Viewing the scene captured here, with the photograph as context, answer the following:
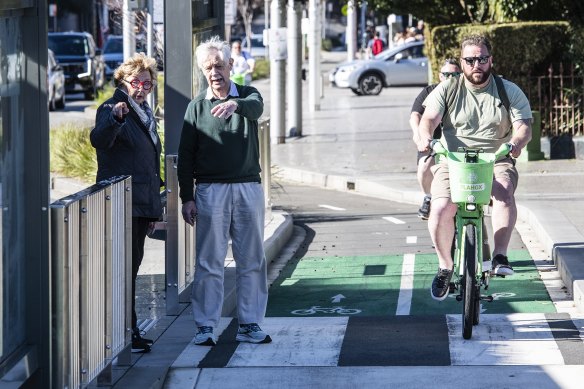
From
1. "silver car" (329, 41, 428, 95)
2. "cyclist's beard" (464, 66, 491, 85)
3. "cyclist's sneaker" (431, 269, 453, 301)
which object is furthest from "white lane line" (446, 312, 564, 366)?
"silver car" (329, 41, 428, 95)

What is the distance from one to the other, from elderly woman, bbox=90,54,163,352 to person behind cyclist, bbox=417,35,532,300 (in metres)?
1.70

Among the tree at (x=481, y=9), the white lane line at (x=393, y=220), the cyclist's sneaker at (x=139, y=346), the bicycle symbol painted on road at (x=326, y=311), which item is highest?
the tree at (x=481, y=9)

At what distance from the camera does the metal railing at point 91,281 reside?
211 inches

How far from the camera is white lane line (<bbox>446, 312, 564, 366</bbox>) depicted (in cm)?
696

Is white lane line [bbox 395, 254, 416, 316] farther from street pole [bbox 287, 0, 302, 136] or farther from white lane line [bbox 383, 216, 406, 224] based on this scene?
street pole [bbox 287, 0, 302, 136]

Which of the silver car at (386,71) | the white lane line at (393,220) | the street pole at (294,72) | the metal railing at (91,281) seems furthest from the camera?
the silver car at (386,71)

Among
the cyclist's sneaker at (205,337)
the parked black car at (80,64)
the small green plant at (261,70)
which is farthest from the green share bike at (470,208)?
the small green plant at (261,70)

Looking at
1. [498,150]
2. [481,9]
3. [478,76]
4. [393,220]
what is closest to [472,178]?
[498,150]

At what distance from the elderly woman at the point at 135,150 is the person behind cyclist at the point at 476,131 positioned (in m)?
1.70

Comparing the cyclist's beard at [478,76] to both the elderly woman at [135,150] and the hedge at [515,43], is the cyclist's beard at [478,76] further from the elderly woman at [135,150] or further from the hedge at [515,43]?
the hedge at [515,43]

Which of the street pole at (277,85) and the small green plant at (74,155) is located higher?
the street pole at (277,85)

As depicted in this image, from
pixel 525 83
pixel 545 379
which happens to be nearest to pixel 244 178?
pixel 545 379

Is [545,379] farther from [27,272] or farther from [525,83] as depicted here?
[525,83]

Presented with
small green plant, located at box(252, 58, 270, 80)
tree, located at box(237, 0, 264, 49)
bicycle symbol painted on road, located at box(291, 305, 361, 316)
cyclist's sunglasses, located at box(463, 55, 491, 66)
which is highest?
tree, located at box(237, 0, 264, 49)
